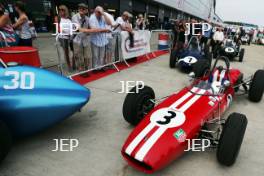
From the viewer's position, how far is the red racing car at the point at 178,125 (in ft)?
8.30

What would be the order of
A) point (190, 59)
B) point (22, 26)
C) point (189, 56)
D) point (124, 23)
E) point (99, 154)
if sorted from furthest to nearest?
point (124, 23)
point (189, 56)
point (190, 59)
point (22, 26)
point (99, 154)

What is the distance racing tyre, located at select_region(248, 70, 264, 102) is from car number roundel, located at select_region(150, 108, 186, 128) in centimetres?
251

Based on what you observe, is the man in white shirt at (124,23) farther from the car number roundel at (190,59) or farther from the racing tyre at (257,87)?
the racing tyre at (257,87)

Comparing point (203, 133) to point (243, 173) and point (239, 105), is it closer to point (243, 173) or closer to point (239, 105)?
point (243, 173)

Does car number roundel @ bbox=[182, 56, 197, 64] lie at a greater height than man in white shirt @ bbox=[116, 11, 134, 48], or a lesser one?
lesser

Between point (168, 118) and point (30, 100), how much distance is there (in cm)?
171

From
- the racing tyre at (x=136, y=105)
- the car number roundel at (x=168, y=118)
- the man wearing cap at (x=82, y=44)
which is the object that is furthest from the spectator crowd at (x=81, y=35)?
the car number roundel at (x=168, y=118)

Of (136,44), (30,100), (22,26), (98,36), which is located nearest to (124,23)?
(136,44)

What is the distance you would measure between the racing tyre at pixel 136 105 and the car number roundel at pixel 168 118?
1.36 feet

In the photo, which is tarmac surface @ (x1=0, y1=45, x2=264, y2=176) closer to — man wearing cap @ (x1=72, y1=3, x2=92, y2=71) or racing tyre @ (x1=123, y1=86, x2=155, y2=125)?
racing tyre @ (x1=123, y1=86, x2=155, y2=125)

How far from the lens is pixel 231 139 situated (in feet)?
8.68

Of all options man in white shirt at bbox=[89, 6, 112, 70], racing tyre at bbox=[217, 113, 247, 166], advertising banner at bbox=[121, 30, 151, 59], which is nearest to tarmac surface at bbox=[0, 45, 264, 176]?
racing tyre at bbox=[217, 113, 247, 166]

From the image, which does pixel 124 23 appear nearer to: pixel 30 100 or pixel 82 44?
pixel 82 44

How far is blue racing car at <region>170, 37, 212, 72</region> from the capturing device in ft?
24.4
